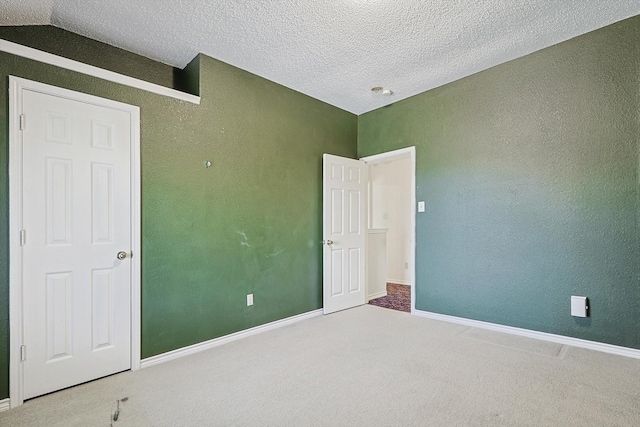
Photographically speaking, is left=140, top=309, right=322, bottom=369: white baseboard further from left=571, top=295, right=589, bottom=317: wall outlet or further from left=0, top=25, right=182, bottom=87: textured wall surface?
left=571, top=295, right=589, bottom=317: wall outlet

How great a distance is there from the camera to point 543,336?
114 inches

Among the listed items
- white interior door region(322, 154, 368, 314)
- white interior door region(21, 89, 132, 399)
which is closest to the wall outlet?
white interior door region(322, 154, 368, 314)

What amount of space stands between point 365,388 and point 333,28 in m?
2.69

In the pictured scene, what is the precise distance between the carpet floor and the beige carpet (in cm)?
128

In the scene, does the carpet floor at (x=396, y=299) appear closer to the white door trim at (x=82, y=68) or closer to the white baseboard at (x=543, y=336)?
the white baseboard at (x=543, y=336)

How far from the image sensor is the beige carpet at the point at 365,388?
178cm

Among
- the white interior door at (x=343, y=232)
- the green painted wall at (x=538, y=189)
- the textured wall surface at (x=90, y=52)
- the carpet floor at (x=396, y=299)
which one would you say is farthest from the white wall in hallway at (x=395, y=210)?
the textured wall surface at (x=90, y=52)

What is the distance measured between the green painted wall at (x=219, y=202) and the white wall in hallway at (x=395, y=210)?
2530mm

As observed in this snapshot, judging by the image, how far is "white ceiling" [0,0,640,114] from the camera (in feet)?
7.30

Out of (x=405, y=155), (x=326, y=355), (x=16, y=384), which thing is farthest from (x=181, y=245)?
(x=405, y=155)

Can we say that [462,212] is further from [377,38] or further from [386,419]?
[386,419]

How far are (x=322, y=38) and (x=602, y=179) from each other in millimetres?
2650

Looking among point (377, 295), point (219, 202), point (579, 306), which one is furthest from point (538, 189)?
point (219, 202)

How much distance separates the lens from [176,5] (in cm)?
221
